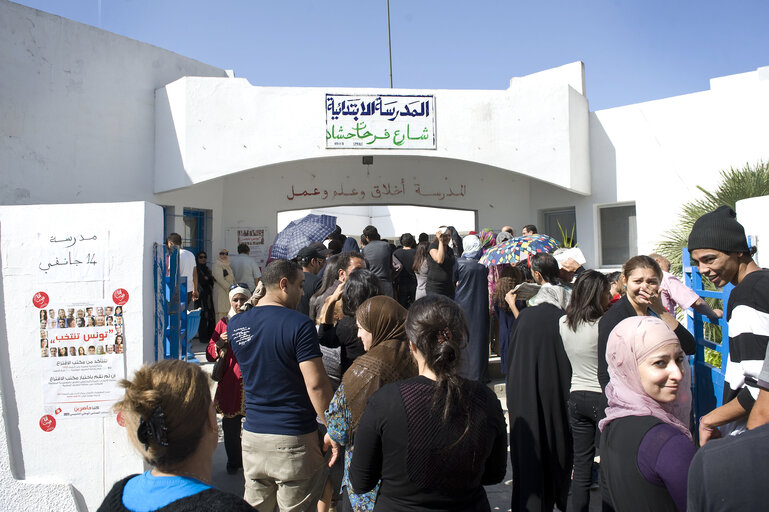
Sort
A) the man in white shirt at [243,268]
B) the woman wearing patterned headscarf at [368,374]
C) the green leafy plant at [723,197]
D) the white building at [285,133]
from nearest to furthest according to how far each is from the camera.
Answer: the woman wearing patterned headscarf at [368,374] < the green leafy plant at [723,197] < the white building at [285,133] < the man in white shirt at [243,268]

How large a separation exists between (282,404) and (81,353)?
1594 mm

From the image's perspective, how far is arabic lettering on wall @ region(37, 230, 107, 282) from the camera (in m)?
3.56

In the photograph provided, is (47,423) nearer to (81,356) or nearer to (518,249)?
(81,356)

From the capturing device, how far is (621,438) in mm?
1779

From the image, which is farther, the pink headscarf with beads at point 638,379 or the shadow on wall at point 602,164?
the shadow on wall at point 602,164

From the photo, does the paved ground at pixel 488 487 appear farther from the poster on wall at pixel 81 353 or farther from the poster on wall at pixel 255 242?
the poster on wall at pixel 255 242

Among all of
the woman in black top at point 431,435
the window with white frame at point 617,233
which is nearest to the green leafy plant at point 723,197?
the window with white frame at point 617,233

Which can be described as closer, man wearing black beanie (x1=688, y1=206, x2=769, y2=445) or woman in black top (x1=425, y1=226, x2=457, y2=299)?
man wearing black beanie (x1=688, y1=206, x2=769, y2=445)

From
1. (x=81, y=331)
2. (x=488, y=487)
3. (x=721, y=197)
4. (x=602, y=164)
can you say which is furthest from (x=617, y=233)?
(x=81, y=331)

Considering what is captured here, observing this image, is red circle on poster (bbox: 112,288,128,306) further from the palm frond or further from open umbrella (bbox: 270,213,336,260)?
the palm frond

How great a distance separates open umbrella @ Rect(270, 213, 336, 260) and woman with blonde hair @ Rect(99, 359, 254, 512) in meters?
6.88

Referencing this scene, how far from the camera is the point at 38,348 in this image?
11.6 feet

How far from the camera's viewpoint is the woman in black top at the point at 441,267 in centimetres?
605

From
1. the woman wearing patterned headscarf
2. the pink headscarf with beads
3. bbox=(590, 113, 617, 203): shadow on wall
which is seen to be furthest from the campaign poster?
bbox=(590, 113, 617, 203): shadow on wall
